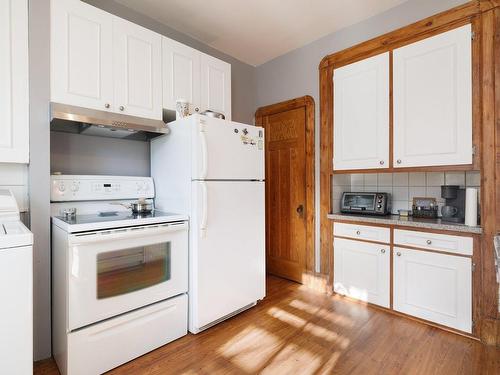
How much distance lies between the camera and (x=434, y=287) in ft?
7.02

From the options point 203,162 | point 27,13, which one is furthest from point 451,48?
point 27,13

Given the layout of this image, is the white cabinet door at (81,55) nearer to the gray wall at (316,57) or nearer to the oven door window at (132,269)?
the oven door window at (132,269)

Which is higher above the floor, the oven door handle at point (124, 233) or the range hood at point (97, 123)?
the range hood at point (97, 123)

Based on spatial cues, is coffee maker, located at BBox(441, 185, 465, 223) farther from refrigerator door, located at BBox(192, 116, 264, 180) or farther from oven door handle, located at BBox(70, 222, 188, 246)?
oven door handle, located at BBox(70, 222, 188, 246)

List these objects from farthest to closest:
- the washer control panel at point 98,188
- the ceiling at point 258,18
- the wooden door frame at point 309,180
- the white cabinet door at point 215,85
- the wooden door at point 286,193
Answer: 1. the wooden door at point 286,193
2. the wooden door frame at point 309,180
3. the white cabinet door at point 215,85
4. the ceiling at point 258,18
5. the washer control panel at point 98,188

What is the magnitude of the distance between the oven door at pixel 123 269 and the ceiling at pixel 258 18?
6.36ft

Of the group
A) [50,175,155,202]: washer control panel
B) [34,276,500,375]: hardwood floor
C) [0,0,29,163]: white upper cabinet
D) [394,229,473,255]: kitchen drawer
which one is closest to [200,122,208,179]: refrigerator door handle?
[50,175,155,202]: washer control panel

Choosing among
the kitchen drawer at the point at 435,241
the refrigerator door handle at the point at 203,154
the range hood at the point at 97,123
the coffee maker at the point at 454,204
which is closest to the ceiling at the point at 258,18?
the range hood at the point at 97,123

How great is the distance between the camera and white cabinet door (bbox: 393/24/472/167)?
6.65 ft

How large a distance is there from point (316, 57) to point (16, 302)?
318 centimetres

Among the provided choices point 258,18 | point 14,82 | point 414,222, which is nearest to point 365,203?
point 414,222

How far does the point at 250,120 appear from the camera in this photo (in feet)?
12.0

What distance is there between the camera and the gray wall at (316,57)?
2332 millimetres

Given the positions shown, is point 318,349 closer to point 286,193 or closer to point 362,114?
point 286,193
